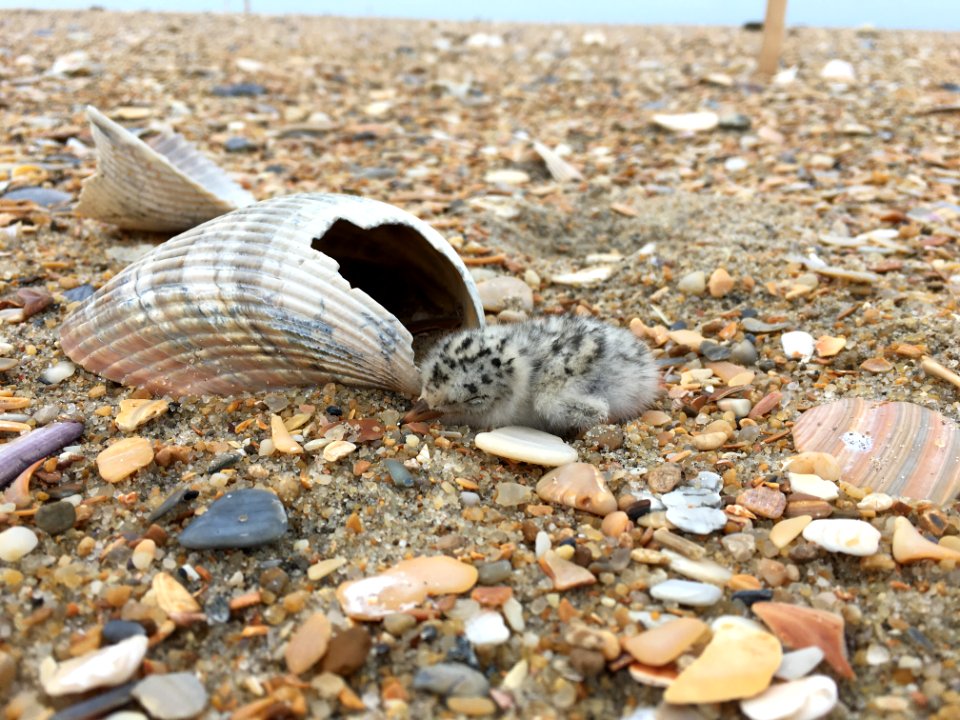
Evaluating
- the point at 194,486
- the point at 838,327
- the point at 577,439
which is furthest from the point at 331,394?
the point at 838,327

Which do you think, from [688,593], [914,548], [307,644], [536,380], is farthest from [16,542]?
[914,548]

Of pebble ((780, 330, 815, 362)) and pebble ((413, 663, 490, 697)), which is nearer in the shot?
pebble ((413, 663, 490, 697))

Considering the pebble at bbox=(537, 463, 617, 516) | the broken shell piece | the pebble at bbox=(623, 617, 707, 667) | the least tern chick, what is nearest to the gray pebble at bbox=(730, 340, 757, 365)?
the least tern chick

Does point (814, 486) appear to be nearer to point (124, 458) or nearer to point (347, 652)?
point (347, 652)

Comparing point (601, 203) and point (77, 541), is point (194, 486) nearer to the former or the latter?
point (77, 541)

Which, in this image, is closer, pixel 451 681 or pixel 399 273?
pixel 451 681

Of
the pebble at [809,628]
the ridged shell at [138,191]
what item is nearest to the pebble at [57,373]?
the ridged shell at [138,191]

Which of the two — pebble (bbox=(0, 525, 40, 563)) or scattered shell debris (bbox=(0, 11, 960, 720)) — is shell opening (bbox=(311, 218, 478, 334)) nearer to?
scattered shell debris (bbox=(0, 11, 960, 720))
